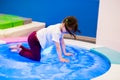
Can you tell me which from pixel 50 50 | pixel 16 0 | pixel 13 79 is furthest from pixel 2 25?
pixel 13 79

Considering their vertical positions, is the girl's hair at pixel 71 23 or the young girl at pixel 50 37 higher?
the girl's hair at pixel 71 23

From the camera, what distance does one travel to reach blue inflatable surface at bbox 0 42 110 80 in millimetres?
2062

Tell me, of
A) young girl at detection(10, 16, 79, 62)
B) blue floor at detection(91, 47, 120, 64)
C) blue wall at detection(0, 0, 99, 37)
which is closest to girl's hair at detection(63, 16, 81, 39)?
young girl at detection(10, 16, 79, 62)

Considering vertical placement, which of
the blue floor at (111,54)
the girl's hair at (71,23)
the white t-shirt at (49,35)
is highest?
the girl's hair at (71,23)

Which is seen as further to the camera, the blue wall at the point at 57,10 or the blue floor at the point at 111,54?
the blue wall at the point at 57,10

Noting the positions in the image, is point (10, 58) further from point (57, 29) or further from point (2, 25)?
point (2, 25)

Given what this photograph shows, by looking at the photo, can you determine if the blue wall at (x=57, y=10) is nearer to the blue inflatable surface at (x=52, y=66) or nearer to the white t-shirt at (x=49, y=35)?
the blue inflatable surface at (x=52, y=66)

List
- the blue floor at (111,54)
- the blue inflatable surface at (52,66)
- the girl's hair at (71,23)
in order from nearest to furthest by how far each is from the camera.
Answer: the blue inflatable surface at (52,66) → the girl's hair at (71,23) → the blue floor at (111,54)

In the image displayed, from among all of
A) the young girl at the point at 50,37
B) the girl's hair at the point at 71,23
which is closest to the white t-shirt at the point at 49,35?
the young girl at the point at 50,37

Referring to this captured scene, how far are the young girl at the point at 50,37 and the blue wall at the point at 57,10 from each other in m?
1.54

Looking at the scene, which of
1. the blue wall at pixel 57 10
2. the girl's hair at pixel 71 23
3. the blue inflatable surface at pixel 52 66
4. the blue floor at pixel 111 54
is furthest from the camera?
the blue wall at pixel 57 10

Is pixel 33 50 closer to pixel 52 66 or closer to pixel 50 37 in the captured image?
pixel 50 37

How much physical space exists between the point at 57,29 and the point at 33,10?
2.39m

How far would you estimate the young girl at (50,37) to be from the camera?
7.86 ft
